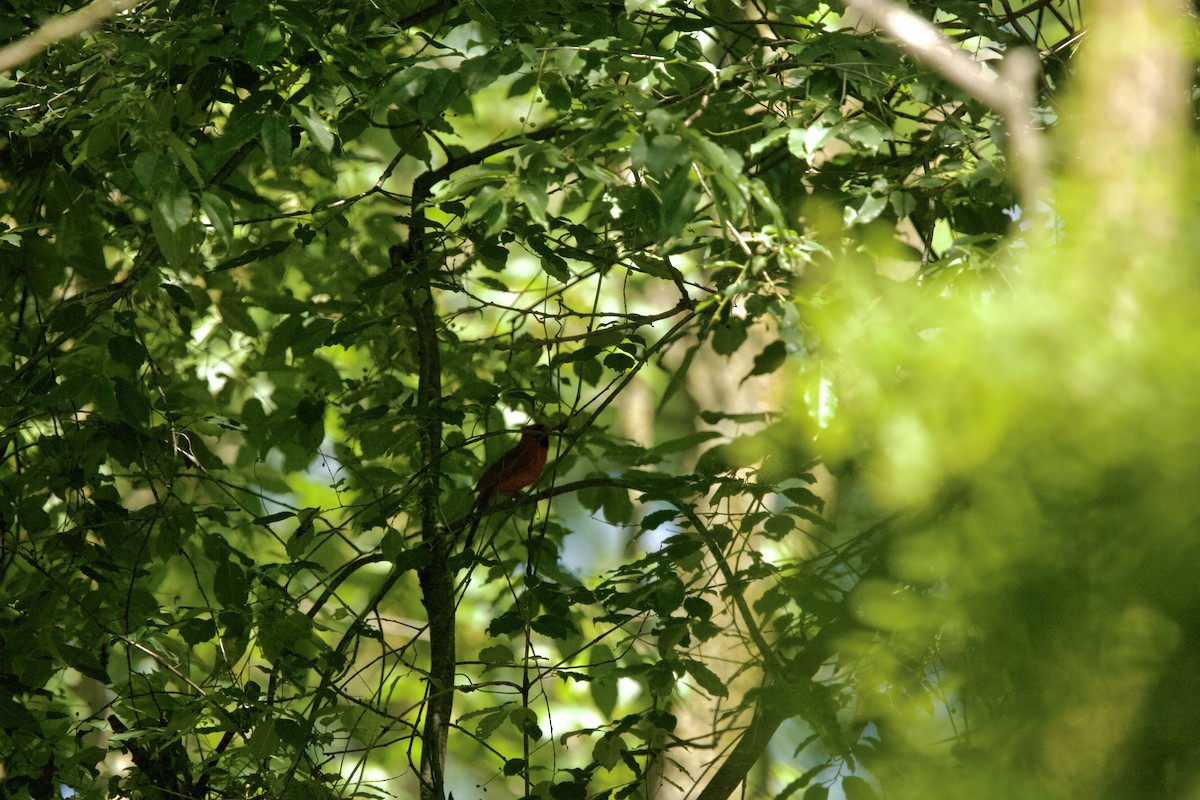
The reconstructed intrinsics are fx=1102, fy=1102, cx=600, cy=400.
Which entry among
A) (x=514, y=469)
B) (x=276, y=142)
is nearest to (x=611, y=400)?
(x=514, y=469)

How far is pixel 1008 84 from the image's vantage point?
151 centimetres

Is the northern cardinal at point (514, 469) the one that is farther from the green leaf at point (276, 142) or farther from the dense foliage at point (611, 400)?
the green leaf at point (276, 142)

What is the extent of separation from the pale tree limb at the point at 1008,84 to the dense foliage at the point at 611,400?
7cm

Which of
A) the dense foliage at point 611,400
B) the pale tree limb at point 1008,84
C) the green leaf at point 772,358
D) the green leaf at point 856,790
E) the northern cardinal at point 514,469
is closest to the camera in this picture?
the dense foliage at point 611,400

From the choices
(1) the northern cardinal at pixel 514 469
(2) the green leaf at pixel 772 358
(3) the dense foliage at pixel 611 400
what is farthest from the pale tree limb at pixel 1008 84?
(1) the northern cardinal at pixel 514 469

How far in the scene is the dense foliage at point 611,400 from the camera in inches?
21.6

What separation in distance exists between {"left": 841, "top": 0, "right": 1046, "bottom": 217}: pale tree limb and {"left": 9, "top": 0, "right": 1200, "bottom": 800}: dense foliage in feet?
0.24

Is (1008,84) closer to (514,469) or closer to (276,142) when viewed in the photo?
(276,142)

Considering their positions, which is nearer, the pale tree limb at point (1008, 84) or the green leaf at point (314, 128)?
the pale tree limb at point (1008, 84)

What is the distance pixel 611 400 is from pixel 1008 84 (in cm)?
74

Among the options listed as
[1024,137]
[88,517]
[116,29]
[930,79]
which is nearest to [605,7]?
[930,79]

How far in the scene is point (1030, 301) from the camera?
0.55m

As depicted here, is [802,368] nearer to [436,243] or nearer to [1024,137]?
[1024,137]

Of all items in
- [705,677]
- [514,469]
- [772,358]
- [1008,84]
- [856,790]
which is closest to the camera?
[856,790]
